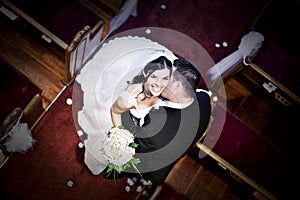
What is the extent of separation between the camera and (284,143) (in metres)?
4.46

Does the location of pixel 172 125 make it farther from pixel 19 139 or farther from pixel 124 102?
pixel 19 139

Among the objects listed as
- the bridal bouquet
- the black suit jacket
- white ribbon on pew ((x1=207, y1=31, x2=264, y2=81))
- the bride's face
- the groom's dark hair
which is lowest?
the bridal bouquet

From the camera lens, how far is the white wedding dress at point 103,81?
3.50 metres

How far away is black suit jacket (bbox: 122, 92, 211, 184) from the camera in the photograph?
10.3ft

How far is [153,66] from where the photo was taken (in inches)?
126

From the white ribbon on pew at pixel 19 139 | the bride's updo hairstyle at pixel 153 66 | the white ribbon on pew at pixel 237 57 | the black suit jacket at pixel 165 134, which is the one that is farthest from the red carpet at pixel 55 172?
the white ribbon on pew at pixel 237 57

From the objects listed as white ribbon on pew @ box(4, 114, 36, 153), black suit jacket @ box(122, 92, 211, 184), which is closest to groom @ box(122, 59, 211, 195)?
black suit jacket @ box(122, 92, 211, 184)

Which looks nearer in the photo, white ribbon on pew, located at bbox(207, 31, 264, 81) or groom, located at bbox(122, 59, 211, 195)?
groom, located at bbox(122, 59, 211, 195)

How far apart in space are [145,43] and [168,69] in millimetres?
795

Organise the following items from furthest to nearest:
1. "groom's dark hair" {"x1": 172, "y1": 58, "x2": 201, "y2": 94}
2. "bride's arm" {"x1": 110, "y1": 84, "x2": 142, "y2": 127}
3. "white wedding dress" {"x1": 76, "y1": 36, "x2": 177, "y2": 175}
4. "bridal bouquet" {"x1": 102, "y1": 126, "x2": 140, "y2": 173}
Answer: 1. "white wedding dress" {"x1": 76, "y1": 36, "x2": 177, "y2": 175}
2. "bride's arm" {"x1": 110, "y1": 84, "x2": 142, "y2": 127}
3. "groom's dark hair" {"x1": 172, "y1": 58, "x2": 201, "y2": 94}
4. "bridal bouquet" {"x1": 102, "y1": 126, "x2": 140, "y2": 173}

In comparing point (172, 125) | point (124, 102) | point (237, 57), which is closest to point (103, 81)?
point (124, 102)

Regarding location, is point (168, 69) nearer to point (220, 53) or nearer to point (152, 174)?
point (152, 174)

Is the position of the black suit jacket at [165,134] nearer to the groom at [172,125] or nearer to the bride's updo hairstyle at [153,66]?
the groom at [172,125]

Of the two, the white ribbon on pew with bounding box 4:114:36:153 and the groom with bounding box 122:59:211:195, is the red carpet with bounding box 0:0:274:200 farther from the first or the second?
the groom with bounding box 122:59:211:195
